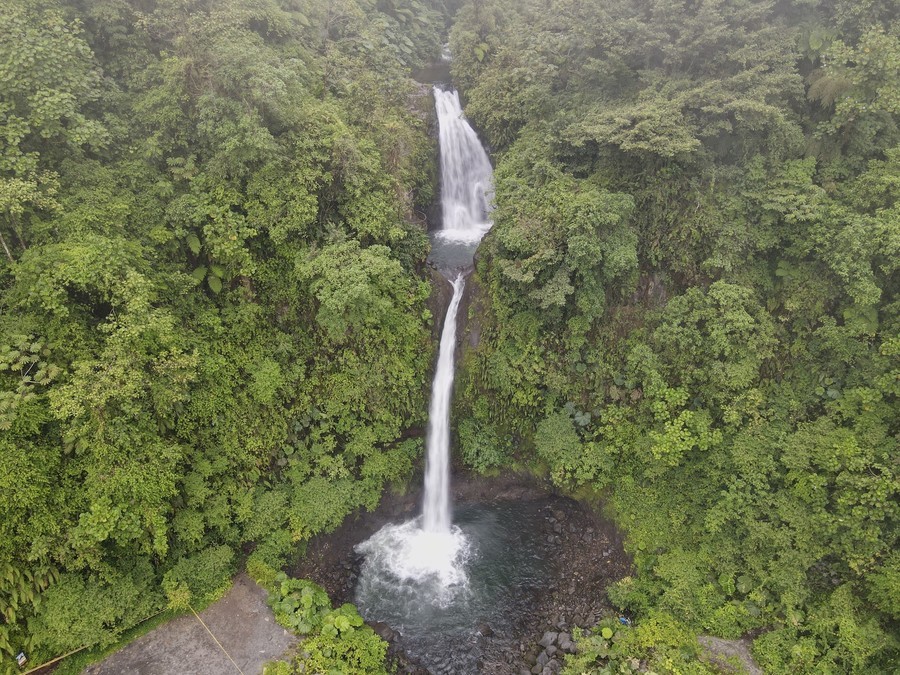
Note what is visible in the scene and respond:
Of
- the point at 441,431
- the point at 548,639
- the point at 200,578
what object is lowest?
the point at 548,639

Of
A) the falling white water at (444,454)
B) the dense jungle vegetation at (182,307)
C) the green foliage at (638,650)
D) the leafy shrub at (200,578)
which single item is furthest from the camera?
the falling white water at (444,454)

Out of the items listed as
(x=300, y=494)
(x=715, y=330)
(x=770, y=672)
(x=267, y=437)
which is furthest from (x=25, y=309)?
(x=770, y=672)

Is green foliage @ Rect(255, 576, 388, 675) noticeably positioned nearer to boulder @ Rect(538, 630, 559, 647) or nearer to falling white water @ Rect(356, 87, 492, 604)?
falling white water @ Rect(356, 87, 492, 604)

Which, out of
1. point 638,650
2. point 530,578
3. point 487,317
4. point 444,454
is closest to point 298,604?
point 444,454

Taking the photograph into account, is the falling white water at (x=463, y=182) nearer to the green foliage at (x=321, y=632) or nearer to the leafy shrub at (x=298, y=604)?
the leafy shrub at (x=298, y=604)

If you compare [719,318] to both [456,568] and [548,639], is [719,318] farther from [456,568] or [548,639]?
[456,568]

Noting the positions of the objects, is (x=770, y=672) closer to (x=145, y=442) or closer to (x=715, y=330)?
(x=715, y=330)

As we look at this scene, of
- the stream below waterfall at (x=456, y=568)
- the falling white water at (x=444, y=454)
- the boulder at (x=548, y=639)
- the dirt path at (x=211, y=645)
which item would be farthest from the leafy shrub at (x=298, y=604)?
the boulder at (x=548, y=639)
